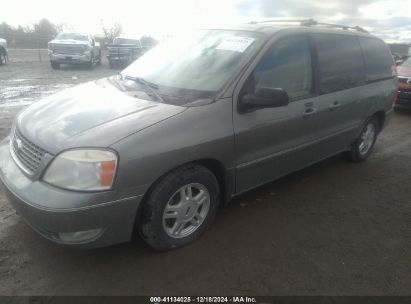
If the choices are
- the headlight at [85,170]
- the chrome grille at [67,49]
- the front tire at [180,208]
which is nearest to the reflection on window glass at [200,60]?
the front tire at [180,208]

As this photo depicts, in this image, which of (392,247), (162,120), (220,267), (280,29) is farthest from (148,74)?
(392,247)

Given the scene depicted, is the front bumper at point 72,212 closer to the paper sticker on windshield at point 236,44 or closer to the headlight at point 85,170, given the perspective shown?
the headlight at point 85,170

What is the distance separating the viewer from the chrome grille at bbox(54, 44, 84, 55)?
17.2 metres

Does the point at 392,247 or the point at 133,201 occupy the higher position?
the point at 133,201

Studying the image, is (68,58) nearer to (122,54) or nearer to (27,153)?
(122,54)

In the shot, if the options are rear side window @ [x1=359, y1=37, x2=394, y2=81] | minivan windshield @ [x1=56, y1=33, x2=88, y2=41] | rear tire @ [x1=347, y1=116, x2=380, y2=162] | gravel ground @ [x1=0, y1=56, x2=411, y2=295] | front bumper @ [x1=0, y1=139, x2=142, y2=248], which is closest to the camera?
front bumper @ [x1=0, y1=139, x2=142, y2=248]

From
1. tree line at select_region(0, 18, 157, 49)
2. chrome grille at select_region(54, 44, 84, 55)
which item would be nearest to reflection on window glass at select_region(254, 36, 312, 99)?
chrome grille at select_region(54, 44, 84, 55)

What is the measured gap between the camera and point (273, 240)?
3.27 metres

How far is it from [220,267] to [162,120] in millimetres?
1223

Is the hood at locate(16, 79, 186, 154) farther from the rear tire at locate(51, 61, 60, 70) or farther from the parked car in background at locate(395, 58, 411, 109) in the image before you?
the rear tire at locate(51, 61, 60, 70)

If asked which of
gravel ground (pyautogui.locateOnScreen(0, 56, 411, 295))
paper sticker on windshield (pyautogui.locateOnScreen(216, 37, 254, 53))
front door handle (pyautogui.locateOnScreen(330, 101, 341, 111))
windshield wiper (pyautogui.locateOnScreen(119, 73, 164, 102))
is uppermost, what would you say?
paper sticker on windshield (pyautogui.locateOnScreen(216, 37, 254, 53))

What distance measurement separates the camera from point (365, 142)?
17.5 feet

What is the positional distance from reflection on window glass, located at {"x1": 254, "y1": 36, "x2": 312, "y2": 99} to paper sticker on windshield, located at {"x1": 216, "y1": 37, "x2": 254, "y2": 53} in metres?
0.21

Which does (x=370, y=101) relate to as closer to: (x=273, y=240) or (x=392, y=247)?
(x=392, y=247)
